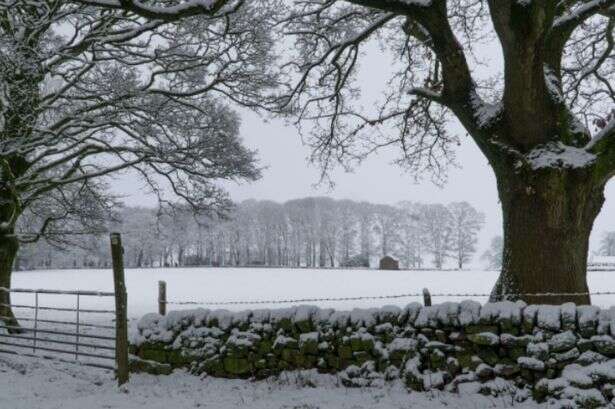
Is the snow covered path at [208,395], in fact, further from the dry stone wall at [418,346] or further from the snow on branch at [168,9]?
the snow on branch at [168,9]

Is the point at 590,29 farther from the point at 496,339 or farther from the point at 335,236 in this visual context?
the point at 335,236

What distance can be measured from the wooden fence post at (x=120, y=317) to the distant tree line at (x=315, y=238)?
68.8 m

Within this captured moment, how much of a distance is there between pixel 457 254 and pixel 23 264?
62.5m

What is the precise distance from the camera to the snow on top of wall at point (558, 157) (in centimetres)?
653

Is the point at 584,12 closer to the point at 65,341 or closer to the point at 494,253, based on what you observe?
the point at 65,341

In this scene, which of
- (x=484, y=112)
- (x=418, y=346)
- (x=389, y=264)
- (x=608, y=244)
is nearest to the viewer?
(x=418, y=346)

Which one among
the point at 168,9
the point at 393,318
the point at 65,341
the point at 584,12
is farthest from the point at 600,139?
the point at 65,341

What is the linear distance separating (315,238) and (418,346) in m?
83.3

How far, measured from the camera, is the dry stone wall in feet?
16.8

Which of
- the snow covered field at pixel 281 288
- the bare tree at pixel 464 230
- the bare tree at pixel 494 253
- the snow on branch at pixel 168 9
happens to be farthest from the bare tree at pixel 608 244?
the snow on branch at pixel 168 9

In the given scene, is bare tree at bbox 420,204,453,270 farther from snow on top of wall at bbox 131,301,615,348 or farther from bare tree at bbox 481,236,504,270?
snow on top of wall at bbox 131,301,615,348

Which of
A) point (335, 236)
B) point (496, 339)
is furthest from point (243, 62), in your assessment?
point (335, 236)

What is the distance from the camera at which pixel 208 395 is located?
20.3ft

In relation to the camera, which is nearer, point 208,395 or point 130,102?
point 208,395
